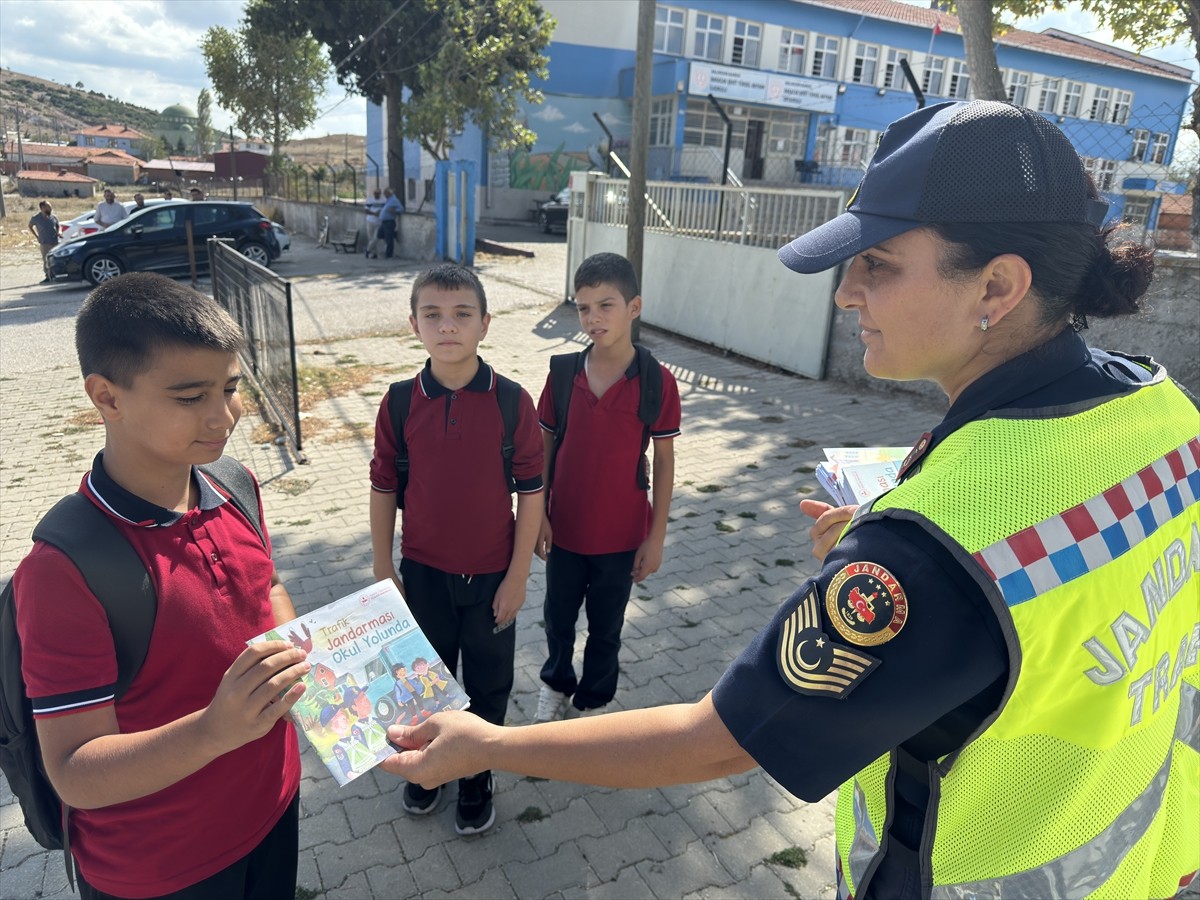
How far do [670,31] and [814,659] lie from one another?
1316 inches

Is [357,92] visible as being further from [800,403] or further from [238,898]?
[238,898]

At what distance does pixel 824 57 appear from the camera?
32.5 meters

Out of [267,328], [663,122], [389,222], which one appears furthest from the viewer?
[663,122]

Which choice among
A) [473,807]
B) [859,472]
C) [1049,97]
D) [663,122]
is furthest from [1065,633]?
[1049,97]

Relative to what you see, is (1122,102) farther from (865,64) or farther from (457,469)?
(457,469)

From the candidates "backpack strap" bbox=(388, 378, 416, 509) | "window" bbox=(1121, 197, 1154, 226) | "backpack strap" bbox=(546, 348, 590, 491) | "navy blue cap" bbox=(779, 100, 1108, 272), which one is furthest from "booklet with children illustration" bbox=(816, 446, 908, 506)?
"window" bbox=(1121, 197, 1154, 226)

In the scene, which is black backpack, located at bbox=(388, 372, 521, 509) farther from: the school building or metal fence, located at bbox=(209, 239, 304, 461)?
the school building

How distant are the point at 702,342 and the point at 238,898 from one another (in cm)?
990

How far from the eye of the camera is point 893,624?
975 mm

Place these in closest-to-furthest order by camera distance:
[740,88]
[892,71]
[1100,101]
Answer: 1. [740,88]
2. [892,71]
3. [1100,101]

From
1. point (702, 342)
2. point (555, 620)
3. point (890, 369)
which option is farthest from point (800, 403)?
point (890, 369)

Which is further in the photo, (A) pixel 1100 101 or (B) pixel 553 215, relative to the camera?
(A) pixel 1100 101

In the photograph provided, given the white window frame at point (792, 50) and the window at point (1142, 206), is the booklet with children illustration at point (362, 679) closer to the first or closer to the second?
the window at point (1142, 206)

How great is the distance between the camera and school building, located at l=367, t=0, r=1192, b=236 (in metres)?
29.2
